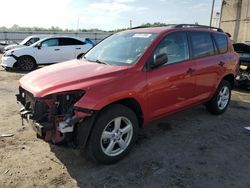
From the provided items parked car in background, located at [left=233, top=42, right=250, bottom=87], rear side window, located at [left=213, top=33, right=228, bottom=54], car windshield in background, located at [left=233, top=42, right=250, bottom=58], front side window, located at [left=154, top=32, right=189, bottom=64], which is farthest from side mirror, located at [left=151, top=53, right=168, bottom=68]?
car windshield in background, located at [left=233, top=42, right=250, bottom=58]

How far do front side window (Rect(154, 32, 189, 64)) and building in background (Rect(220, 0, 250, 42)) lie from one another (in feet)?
45.6

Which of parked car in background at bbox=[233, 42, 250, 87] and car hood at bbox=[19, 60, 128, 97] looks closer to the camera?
car hood at bbox=[19, 60, 128, 97]

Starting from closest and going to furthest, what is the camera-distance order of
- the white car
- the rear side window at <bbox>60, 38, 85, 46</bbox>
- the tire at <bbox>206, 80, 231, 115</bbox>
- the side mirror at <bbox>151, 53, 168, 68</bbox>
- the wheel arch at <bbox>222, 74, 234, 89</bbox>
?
the side mirror at <bbox>151, 53, 168, 68</bbox>
the tire at <bbox>206, 80, 231, 115</bbox>
the wheel arch at <bbox>222, 74, 234, 89</bbox>
the white car
the rear side window at <bbox>60, 38, 85, 46</bbox>

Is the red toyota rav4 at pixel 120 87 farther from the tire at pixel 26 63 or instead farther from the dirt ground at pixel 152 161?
the tire at pixel 26 63

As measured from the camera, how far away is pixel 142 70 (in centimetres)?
415

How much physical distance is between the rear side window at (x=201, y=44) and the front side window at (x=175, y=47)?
9.3 inches

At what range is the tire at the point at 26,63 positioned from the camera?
1288 cm

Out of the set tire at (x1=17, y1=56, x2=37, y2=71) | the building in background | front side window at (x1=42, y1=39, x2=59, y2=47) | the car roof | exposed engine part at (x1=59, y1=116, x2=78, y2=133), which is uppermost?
the building in background

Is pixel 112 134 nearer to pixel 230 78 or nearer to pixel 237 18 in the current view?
pixel 230 78

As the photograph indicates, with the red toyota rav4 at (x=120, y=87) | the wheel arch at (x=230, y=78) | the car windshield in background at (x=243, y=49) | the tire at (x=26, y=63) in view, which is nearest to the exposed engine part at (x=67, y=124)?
the red toyota rav4 at (x=120, y=87)

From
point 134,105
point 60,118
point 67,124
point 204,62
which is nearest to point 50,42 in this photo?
point 204,62

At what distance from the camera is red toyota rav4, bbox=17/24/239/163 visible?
141 inches

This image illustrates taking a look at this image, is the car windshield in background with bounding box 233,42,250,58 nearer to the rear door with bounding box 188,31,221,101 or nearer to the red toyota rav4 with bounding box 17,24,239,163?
the rear door with bounding box 188,31,221,101

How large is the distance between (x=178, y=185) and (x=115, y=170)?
0.85 meters
